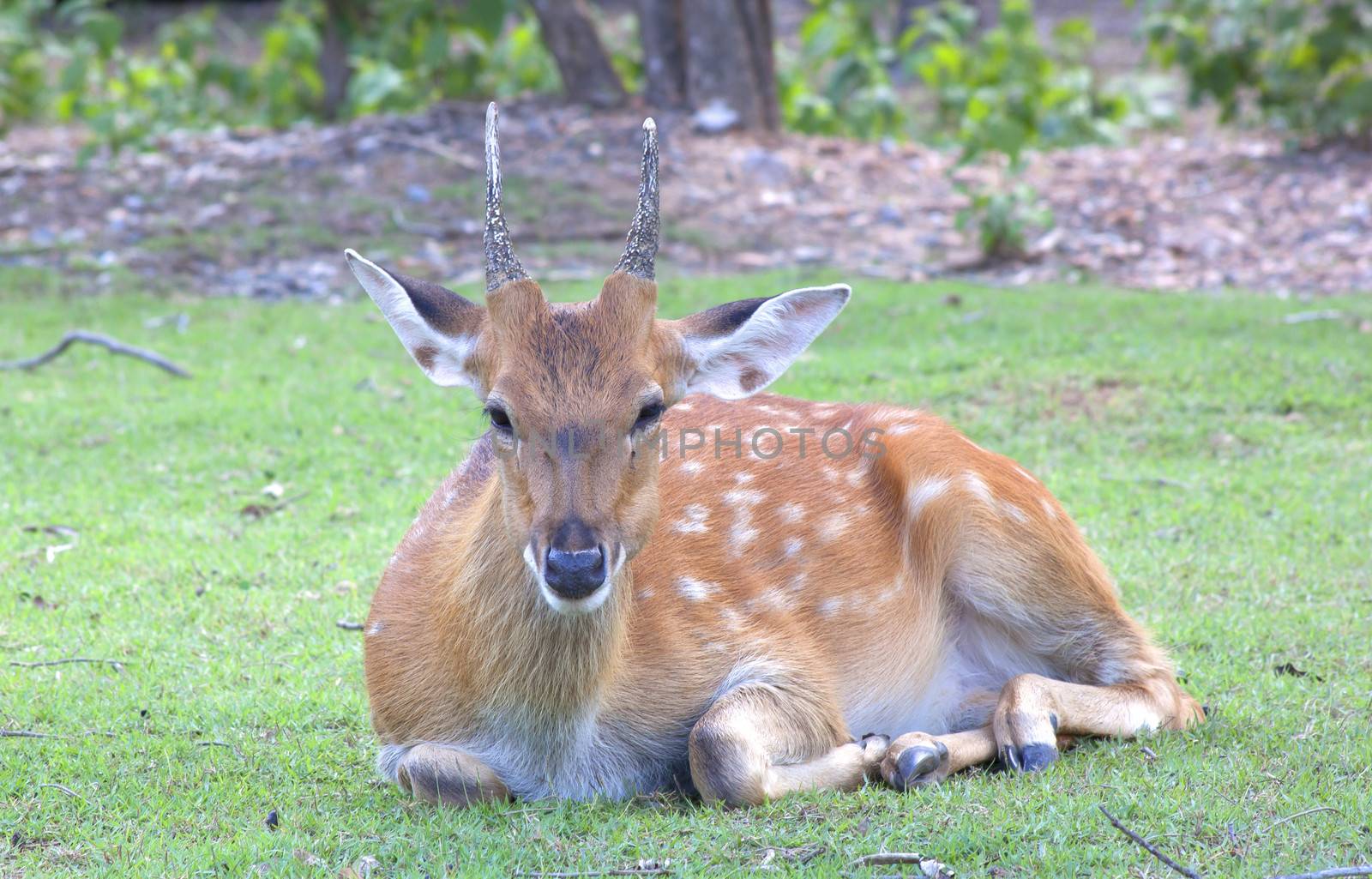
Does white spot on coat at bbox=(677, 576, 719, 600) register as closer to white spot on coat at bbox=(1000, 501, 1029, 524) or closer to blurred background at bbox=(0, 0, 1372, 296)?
white spot on coat at bbox=(1000, 501, 1029, 524)

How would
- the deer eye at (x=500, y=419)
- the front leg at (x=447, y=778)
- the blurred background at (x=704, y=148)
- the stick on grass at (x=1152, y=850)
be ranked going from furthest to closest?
1. the blurred background at (x=704, y=148)
2. the front leg at (x=447, y=778)
3. the deer eye at (x=500, y=419)
4. the stick on grass at (x=1152, y=850)

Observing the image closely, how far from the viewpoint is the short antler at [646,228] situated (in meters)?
3.92

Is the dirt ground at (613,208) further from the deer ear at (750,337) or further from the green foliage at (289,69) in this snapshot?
the deer ear at (750,337)

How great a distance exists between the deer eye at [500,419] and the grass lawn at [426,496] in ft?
0.99

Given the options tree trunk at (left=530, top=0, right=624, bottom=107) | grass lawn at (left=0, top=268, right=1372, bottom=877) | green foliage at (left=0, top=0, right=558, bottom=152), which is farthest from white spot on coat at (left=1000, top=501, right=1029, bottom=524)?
green foliage at (left=0, top=0, right=558, bottom=152)

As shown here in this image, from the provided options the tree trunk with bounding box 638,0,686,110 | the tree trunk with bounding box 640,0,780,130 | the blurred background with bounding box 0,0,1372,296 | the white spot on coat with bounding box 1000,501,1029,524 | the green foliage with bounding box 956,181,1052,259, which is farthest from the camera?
the tree trunk with bounding box 638,0,686,110

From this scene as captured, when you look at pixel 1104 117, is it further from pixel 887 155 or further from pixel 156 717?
pixel 156 717

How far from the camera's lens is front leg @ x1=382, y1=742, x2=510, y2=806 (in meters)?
3.89

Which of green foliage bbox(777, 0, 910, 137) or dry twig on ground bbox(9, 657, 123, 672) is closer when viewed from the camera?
dry twig on ground bbox(9, 657, 123, 672)

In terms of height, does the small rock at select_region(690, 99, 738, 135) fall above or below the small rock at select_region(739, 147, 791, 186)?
above

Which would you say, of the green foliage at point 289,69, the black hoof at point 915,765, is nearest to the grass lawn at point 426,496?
the black hoof at point 915,765

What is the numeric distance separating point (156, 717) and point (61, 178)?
8918 mm

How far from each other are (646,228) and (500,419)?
2.10ft

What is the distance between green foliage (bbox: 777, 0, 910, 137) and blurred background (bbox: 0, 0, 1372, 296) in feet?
0.11
